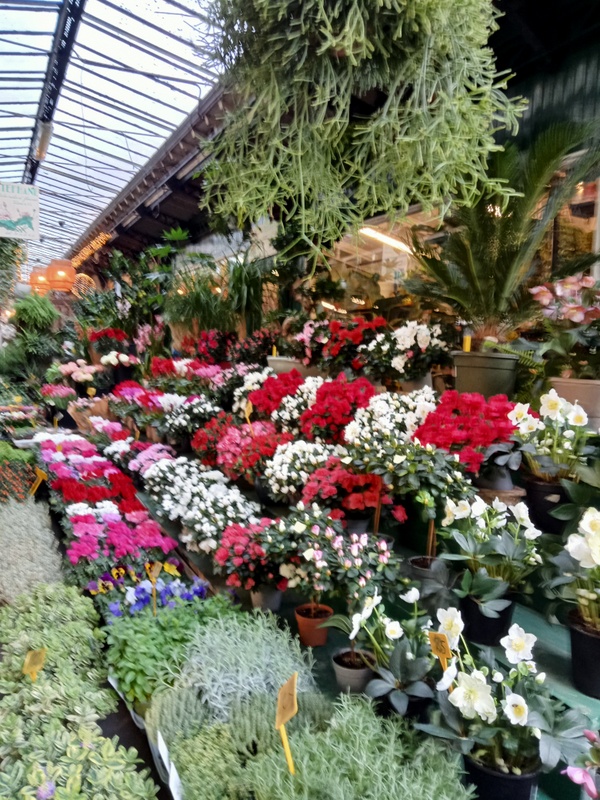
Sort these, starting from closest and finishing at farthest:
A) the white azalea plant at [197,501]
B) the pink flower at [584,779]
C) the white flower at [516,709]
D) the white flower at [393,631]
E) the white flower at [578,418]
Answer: the pink flower at [584,779] < the white flower at [516,709] < the white flower at [393,631] < the white flower at [578,418] < the white azalea plant at [197,501]

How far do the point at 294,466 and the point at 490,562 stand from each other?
92cm

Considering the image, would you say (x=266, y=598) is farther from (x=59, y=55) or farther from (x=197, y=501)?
(x=59, y=55)

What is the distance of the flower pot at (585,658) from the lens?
4.05 feet

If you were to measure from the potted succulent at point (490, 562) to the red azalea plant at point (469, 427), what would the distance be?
23 cm

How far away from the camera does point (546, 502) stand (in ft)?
5.51

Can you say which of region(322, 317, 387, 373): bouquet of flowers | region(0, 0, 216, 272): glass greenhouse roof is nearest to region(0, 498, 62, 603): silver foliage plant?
region(322, 317, 387, 373): bouquet of flowers

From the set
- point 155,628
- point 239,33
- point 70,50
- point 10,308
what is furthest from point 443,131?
point 10,308

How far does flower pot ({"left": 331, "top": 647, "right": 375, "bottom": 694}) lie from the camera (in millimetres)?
1403

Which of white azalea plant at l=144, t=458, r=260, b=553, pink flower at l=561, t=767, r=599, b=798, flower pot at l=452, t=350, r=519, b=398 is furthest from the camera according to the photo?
flower pot at l=452, t=350, r=519, b=398

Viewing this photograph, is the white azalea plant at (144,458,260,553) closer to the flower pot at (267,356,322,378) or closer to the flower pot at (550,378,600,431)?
the flower pot at (267,356,322,378)

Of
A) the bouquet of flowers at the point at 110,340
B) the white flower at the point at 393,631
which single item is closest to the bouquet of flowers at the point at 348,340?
the white flower at the point at 393,631

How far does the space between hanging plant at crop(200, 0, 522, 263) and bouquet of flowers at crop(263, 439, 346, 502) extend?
2.81 ft

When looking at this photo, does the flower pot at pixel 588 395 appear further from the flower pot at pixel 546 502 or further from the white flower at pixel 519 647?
the white flower at pixel 519 647

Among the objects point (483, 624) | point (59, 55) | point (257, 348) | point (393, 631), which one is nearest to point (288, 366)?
point (257, 348)
